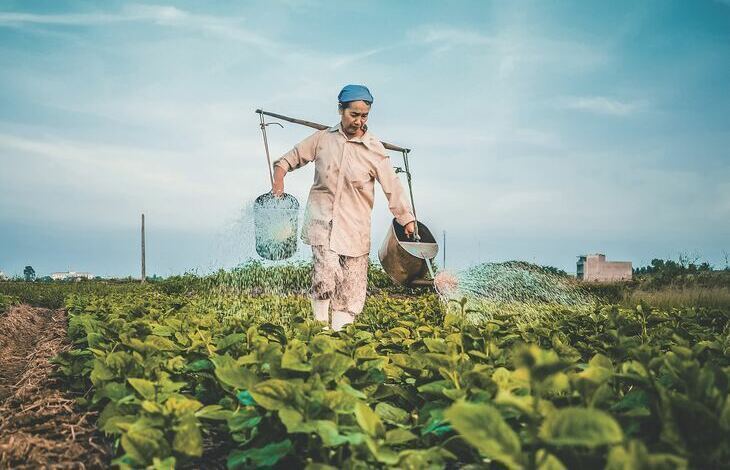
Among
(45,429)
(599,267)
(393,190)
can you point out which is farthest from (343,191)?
(599,267)

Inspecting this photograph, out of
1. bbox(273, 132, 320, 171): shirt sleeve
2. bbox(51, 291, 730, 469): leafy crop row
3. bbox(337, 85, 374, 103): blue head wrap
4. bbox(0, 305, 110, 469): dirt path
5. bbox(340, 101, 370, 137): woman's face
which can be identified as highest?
bbox(337, 85, 374, 103): blue head wrap

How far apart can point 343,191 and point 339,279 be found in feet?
2.51

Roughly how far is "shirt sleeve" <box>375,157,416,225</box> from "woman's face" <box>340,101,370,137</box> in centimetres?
37

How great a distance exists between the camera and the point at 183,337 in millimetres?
2975

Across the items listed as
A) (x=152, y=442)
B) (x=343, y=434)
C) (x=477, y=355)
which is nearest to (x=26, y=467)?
(x=152, y=442)

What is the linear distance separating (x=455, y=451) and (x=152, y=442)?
0.88 meters

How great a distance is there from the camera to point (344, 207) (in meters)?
5.27

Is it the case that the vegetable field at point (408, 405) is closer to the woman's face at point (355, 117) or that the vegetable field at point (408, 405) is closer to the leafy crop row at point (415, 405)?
the leafy crop row at point (415, 405)

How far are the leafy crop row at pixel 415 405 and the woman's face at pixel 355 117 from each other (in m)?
2.64

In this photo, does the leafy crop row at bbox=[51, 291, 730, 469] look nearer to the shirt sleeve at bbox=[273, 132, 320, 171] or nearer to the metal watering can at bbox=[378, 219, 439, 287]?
the shirt sleeve at bbox=[273, 132, 320, 171]

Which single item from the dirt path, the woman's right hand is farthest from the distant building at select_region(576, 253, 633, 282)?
the dirt path

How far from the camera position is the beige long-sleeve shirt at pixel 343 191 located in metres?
5.26

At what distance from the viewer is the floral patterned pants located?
5.25 meters

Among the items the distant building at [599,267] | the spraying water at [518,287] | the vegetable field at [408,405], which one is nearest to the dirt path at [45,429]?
the vegetable field at [408,405]
